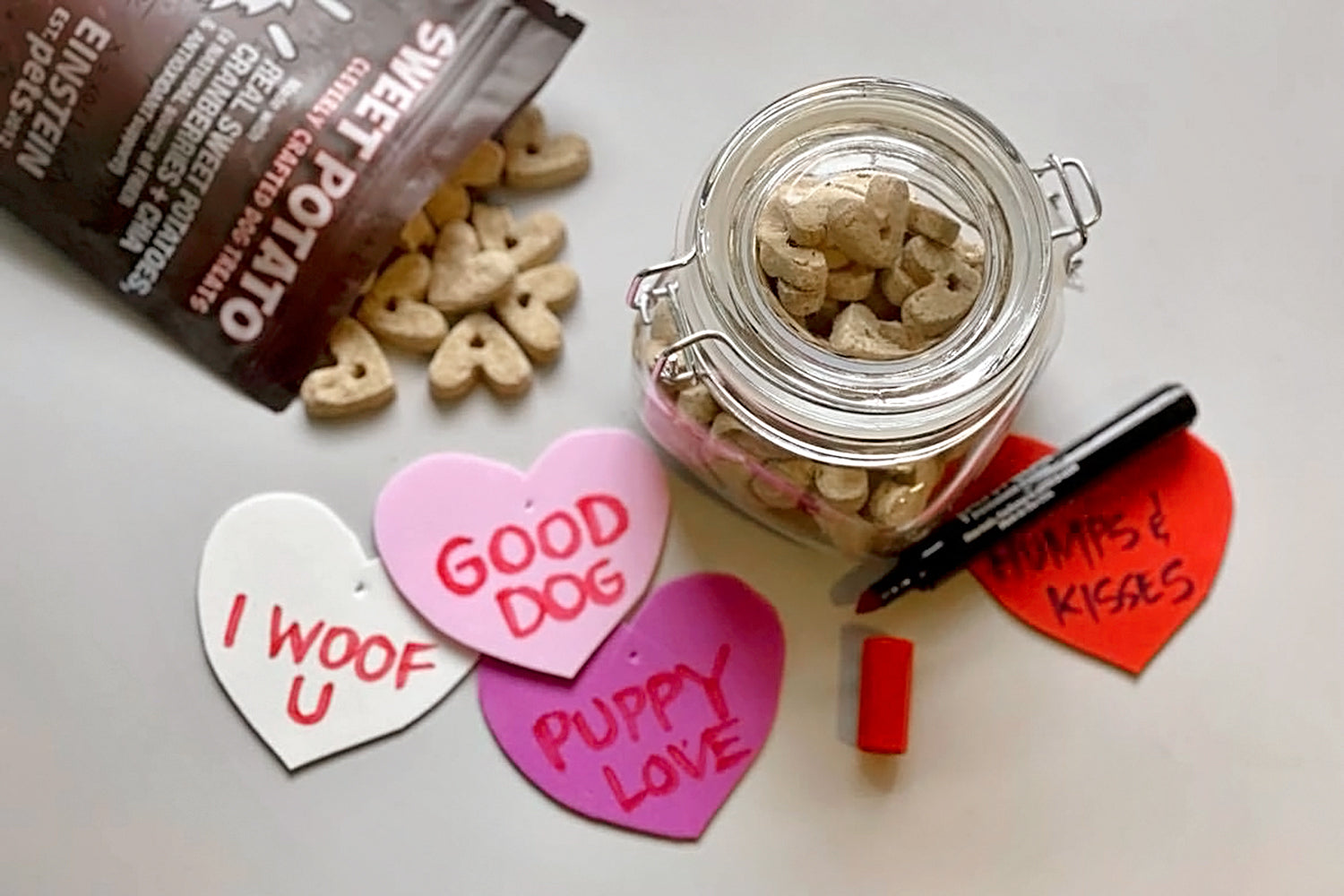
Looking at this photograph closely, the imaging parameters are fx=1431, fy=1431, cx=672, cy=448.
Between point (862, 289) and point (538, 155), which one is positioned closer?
point (862, 289)

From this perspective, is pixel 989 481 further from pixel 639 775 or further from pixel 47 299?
pixel 47 299

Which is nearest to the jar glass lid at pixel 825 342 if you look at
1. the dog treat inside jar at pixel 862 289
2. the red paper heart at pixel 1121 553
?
the dog treat inside jar at pixel 862 289

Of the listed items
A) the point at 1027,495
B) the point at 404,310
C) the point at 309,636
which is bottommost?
the point at 309,636

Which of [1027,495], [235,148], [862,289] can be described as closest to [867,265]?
[862,289]

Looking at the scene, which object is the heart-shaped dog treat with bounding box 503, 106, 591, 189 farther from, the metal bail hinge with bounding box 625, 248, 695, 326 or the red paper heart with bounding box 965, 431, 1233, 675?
the red paper heart with bounding box 965, 431, 1233, 675

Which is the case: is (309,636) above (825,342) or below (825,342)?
below

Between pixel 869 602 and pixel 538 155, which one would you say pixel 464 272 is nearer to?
pixel 538 155

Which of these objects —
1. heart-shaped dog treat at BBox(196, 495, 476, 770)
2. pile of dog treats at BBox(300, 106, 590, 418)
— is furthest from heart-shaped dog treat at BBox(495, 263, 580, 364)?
heart-shaped dog treat at BBox(196, 495, 476, 770)
